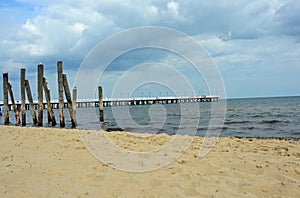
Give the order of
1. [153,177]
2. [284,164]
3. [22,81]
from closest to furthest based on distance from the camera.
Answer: [153,177] → [284,164] → [22,81]

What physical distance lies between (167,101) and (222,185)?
85525 mm

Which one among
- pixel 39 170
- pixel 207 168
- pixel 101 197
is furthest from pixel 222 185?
pixel 39 170

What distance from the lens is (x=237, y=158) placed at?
248 inches

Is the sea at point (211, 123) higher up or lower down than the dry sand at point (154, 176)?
lower down

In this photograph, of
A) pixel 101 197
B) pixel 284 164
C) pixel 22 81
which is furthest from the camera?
pixel 22 81

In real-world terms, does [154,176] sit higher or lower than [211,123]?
higher

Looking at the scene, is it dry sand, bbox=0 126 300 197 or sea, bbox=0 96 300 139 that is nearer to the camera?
A: dry sand, bbox=0 126 300 197

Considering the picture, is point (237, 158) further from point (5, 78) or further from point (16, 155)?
point (5, 78)

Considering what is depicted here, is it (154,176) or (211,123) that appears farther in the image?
(211,123)

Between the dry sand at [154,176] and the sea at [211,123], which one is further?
the sea at [211,123]

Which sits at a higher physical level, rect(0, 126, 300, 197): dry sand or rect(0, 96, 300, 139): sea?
rect(0, 126, 300, 197): dry sand

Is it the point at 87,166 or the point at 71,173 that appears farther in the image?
the point at 87,166

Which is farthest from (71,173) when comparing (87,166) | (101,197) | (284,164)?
(284,164)

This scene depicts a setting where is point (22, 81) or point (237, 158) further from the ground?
point (22, 81)
